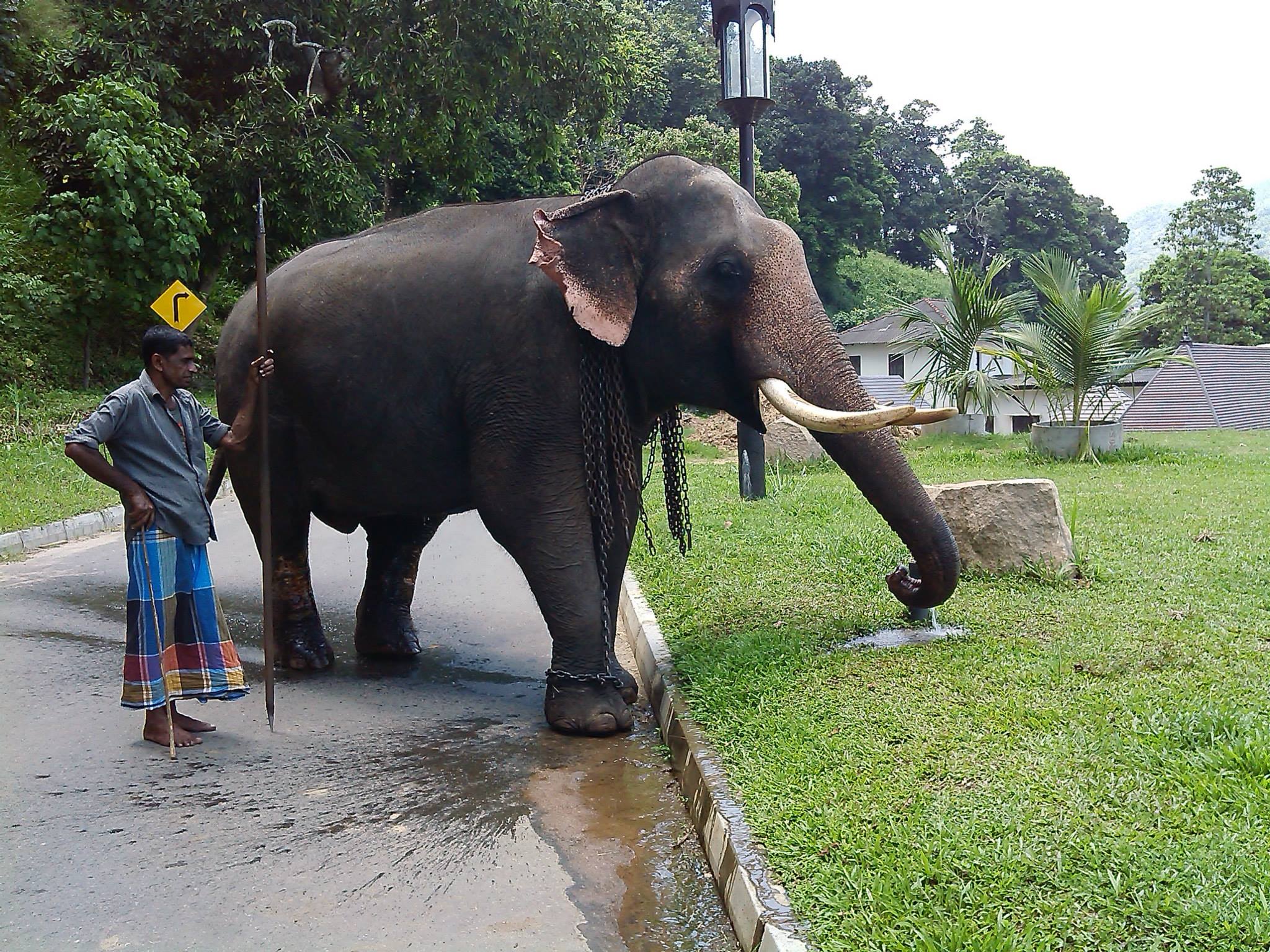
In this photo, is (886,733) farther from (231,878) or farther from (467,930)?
(231,878)

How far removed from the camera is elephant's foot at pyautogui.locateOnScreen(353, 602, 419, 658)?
650cm

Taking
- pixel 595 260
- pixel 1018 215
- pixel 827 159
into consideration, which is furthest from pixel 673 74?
pixel 595 260

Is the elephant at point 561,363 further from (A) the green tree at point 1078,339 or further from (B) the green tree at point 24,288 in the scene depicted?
(B) the green tree at point 24,288

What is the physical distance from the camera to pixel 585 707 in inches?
202

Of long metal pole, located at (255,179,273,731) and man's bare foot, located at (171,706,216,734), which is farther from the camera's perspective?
man's bare foot, located at (171,706,216,734)

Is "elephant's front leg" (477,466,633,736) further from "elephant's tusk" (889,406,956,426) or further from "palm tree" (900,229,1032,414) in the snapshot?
"palm tree" (900,229,1032,414)

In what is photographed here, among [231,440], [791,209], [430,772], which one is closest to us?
[430,772]

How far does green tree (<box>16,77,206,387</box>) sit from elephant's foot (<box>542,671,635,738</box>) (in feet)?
45.4

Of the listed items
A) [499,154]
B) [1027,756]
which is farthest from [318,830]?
[499,154]

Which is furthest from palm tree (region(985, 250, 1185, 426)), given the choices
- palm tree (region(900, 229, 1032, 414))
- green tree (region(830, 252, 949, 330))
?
green tree (region(830, 252, 949, 330))

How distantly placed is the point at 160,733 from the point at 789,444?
420 inches

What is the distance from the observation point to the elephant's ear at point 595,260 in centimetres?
505

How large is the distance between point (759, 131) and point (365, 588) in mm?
41798

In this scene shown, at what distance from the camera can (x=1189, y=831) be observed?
336cm
